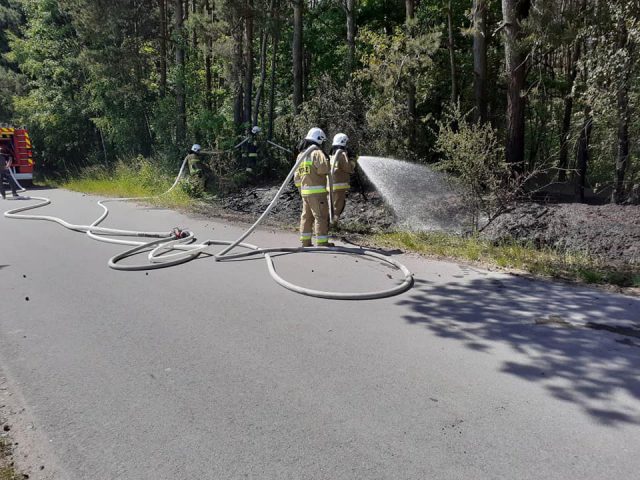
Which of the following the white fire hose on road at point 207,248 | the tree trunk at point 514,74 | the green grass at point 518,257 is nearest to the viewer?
the white fire hose on road at point 207,248

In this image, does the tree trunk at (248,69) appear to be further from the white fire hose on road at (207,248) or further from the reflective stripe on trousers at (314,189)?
the reflective stripe on trousers at (314,189)

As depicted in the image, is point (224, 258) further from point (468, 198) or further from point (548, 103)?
point (548, 103)

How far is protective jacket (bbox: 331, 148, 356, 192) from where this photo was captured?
819 cm

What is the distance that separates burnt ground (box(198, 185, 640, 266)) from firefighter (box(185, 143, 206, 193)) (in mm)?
3100

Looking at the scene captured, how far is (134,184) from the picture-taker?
55.5ft

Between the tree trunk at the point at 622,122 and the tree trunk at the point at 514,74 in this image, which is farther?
the tree trunk at the point at 514,74

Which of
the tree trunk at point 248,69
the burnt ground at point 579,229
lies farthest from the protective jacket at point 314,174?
the tree trunk at point 248,69

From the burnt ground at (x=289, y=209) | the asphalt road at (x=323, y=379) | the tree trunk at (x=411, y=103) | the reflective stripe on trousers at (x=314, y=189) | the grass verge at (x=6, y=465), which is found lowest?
the grass verge at (x=6, y=465)

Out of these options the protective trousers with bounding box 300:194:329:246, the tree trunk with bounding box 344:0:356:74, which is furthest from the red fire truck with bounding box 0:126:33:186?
the protective trousers with bounding box 300:194:329:246

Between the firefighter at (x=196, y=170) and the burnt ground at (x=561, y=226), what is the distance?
3100 millimetres

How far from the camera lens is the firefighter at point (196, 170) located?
1406 cm

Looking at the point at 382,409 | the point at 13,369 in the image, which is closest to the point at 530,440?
the point at 382,409

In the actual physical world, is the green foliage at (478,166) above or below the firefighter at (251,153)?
below

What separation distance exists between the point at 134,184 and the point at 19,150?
7312 mm
